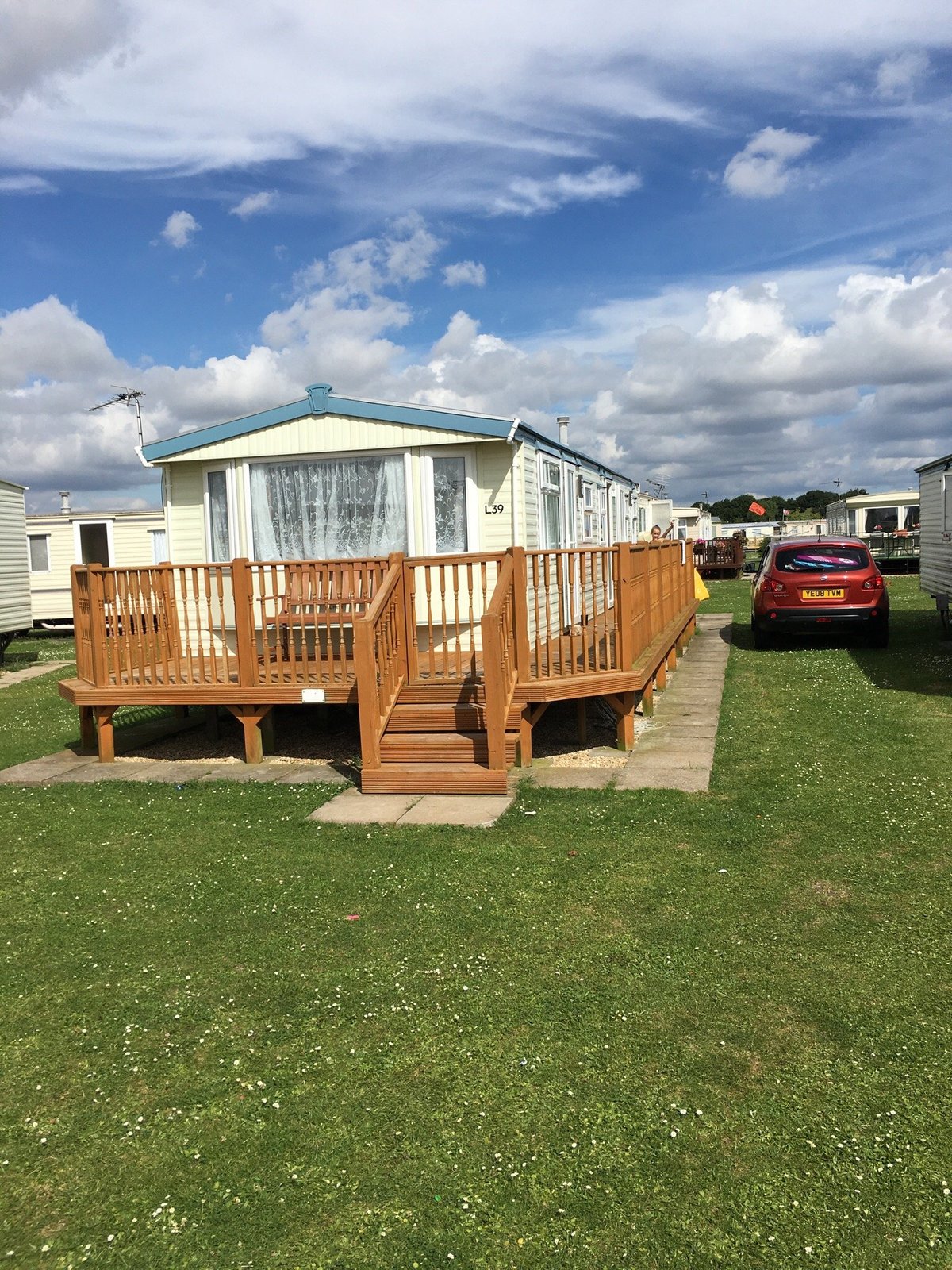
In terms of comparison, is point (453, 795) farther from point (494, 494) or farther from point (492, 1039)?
point (494, 494)

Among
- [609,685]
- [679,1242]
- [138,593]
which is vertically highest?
[138,593]

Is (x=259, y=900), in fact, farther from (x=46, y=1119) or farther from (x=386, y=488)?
(x=386, y=488)

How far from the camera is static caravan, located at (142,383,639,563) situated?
9.23 metres

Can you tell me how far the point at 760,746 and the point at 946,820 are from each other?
2095 mm

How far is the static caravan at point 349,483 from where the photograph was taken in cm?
923

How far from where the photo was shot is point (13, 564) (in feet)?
57.3

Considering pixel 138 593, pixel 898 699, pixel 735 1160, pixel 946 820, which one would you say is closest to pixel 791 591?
pixel 898 699

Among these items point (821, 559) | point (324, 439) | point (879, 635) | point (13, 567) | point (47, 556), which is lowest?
point (879, 635)

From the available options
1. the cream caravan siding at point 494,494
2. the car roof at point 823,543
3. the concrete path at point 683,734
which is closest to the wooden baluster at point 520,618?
the concrete path at point 683,734

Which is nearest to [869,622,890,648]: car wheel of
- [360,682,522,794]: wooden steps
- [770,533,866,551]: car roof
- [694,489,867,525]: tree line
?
[770,533,866,551]: car roof

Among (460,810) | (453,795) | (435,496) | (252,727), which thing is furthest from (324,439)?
(460,810)

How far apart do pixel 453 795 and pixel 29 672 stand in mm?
11769

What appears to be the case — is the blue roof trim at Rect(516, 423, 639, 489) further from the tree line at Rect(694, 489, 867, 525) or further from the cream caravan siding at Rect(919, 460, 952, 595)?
the tree line at Rect(694, 489, 867, 525)

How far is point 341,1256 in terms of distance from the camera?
2445 mm
